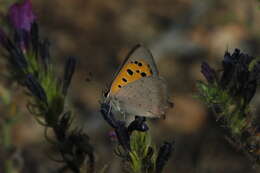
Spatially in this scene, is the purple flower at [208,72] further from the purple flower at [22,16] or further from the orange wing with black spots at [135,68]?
the purple flower at [22,16]

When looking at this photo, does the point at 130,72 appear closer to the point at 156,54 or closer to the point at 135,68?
the point at 135,68

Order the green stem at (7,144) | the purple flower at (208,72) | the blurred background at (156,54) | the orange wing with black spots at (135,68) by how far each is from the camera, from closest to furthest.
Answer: the orange wing with black spots at (135,68), the purple flower at (208,72), the green stem at (7,144), the blurred background at (156,54)

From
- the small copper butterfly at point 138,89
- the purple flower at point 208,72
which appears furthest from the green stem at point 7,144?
the purple flower at point 208,72

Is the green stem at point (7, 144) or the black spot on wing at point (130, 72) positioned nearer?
the black spot on wing at point (130, 72)

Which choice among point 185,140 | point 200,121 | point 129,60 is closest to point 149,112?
point 129,60

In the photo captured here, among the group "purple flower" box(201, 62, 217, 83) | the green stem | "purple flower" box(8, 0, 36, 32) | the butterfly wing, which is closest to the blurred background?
"purple flower" box(8, 0, 36, 32)

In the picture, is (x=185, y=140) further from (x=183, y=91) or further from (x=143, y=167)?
(x=143, y=167)

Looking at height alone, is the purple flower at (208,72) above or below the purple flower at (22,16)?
below
